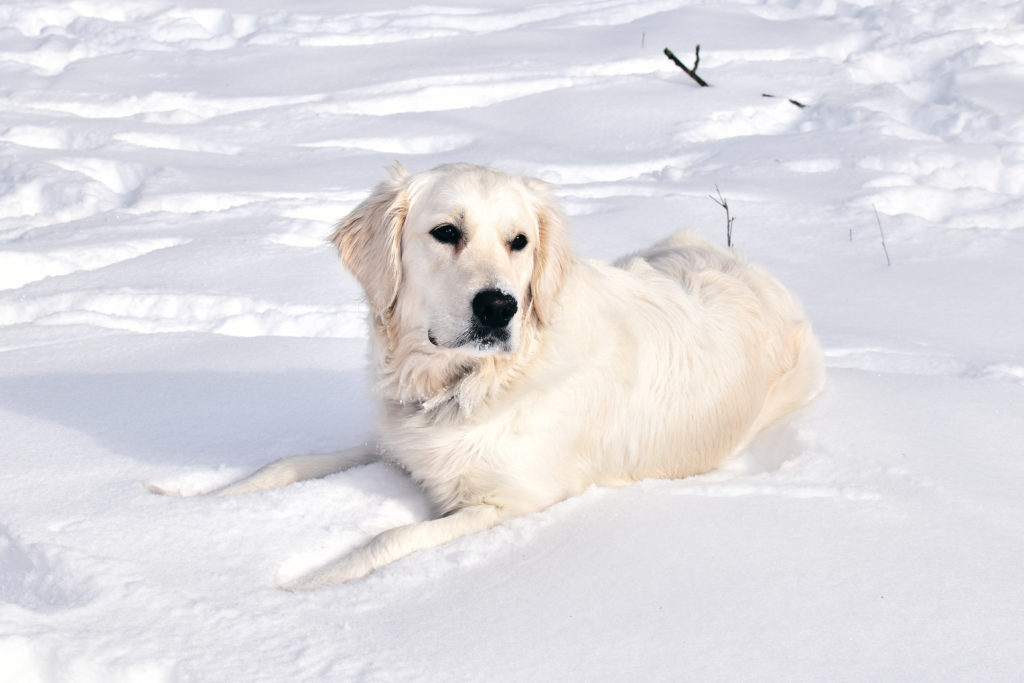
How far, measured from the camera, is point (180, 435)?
317 centimetres

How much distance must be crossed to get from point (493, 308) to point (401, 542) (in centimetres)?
62

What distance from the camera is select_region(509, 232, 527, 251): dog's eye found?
2.79m

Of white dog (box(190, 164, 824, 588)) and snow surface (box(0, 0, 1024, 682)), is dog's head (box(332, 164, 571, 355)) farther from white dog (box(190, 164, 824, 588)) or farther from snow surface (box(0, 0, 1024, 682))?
snow surface (box(0, 0, 1024, 682))

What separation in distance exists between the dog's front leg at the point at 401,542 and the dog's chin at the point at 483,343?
408mm

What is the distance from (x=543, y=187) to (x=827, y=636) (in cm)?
149

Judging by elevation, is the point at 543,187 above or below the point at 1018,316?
above

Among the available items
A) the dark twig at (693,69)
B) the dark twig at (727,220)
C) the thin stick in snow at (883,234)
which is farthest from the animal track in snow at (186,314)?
the dark twig at (693,69)

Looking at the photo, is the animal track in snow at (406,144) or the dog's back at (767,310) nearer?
the dog's back at (767,310)

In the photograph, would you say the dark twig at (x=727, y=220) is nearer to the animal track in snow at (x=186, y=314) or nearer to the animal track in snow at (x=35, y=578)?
the animal track in snow at (x=186, y=314)

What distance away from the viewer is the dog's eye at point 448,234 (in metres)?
2.73

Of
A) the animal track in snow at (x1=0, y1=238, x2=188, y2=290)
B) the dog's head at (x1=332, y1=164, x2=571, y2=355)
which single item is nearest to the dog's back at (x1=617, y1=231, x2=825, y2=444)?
the dog's head at (x1=332, y1=164, x2=571, y2=355)

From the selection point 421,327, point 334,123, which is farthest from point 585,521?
point 334,123

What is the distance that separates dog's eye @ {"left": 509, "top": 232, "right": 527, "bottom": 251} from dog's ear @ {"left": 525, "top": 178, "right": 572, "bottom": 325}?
0.20ft

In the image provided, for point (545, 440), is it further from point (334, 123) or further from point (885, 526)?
point (334, 123)
